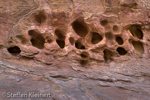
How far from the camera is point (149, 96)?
7.77ft

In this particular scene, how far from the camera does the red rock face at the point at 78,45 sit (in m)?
2.70

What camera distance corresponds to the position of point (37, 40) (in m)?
3.71

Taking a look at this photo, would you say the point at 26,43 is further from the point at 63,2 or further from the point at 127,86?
the point at 127,86

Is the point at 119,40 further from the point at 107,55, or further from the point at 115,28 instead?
the point at 107,55

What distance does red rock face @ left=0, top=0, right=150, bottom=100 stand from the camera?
2702 mm

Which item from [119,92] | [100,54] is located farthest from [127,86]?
[100,54]

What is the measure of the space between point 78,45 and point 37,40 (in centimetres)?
121

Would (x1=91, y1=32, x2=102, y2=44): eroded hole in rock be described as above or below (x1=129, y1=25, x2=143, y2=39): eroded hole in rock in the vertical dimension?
below

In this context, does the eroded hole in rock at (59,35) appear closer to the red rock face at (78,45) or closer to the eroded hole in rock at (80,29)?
the red rock face at (78,45)

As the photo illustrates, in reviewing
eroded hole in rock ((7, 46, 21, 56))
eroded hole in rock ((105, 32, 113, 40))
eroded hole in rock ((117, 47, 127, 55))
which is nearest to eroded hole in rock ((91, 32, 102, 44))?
eroded hole in rock ((105, 32, 113, 40))

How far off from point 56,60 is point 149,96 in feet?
7.17

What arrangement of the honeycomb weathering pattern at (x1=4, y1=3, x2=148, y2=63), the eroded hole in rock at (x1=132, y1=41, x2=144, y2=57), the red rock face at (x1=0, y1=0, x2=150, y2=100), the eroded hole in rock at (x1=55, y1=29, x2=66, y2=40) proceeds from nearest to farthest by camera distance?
the red rock face at (x1=0, y1=0, x2=150, y2=100) < the honeycomb weathering pattern at (x1=4, y1=3, x2=148, y2=63) < the eroded hole in rock at (x1=55, y1=29, x2=66, y2=40) < the eroded hole in rock at (x1=132, y1=41, x2=144, y2=57)

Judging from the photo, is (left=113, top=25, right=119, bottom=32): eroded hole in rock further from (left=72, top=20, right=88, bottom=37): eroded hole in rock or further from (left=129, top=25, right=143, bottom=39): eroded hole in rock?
(left=72, top=20, right=88, bottom=37): eroded hole in rock

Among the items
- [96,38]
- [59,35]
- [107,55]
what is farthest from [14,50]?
[107,55]
